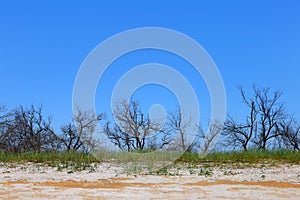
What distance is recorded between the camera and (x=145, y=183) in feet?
33.6

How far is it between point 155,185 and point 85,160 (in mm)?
6142

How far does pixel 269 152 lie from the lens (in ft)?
52.8

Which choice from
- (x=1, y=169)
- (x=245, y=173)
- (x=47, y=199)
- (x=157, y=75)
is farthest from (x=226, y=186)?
(x=1, y=169)

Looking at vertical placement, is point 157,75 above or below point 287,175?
above

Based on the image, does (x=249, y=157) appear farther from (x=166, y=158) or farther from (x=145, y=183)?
(x=145, y=183)

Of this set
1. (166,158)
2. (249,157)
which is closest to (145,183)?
(166,158)

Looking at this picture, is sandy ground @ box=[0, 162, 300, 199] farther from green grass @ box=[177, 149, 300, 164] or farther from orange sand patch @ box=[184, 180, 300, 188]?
green grass @ box=[177, 149, 300, 164]

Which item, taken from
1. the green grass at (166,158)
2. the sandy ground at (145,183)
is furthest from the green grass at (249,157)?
the sandy ground at (145,183)

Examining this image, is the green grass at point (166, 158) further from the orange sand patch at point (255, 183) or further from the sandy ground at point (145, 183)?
the orange sand patch at point (255, 183)

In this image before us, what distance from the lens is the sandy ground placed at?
823 cm

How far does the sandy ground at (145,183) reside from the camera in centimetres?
823

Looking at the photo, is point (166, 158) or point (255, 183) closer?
point (255, 183)

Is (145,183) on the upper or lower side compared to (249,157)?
lower

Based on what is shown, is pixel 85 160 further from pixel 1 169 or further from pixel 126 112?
pixel 126 112
